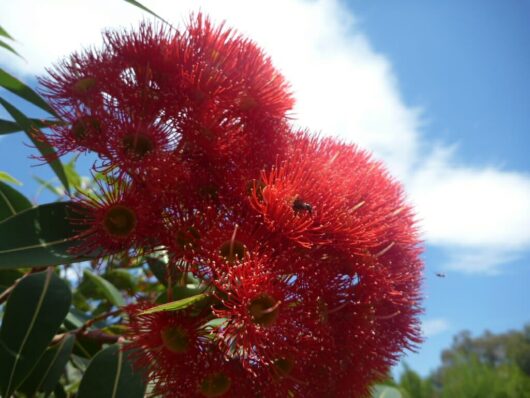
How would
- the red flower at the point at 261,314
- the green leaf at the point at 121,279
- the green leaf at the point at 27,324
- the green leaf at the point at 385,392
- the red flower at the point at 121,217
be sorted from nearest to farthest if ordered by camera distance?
the red flower at the point at 261,314
the red flower at the point at 121,217
the green leaf at the point at 27,324
the green leaf at the point at 385,392
the green leaf at the point at 121,279

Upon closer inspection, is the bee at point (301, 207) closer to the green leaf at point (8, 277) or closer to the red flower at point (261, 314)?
the red flower at point (261, 314)

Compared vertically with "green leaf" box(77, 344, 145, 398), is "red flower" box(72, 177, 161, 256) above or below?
above

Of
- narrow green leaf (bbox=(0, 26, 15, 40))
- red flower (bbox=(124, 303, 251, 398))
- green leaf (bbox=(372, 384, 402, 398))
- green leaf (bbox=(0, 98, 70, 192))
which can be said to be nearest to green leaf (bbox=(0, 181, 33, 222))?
green leaf (bbox=(0, 98, 70, 192))

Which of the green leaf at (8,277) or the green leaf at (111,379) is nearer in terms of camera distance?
the green leaf at (111,379)

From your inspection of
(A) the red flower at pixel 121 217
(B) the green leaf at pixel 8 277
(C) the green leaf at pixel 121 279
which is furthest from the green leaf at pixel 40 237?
(C) the green leaf at pixel 121 279

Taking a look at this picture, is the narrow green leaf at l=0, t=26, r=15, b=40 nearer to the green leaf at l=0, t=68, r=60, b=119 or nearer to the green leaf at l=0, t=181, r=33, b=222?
the green leaf at l=0, t=68, r=60, b=119

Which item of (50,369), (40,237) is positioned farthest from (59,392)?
(40,237)
